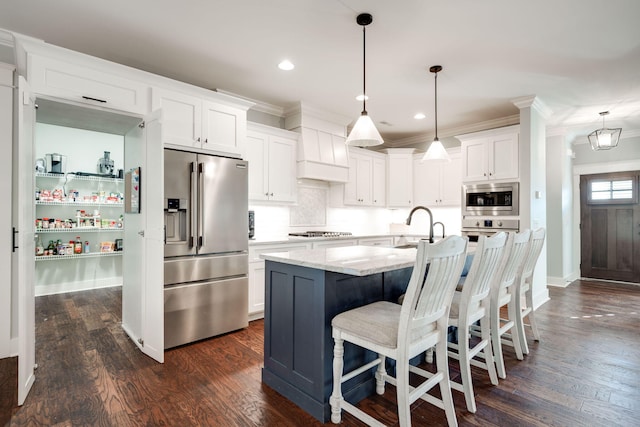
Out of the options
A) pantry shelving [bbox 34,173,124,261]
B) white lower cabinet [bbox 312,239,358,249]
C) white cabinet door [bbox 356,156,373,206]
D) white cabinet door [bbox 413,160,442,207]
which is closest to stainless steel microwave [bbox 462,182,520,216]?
white cabinet door [bbox 413,160,442,207]

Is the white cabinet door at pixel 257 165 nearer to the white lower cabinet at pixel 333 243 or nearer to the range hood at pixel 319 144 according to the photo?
the range hood at pixel 319 144

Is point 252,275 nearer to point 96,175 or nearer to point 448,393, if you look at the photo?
point 448,393

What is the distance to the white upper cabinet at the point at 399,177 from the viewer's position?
19.3 feet

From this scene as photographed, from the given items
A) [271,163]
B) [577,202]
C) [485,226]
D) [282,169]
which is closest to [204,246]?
[271,163]

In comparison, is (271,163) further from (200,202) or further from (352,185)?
(352,185)

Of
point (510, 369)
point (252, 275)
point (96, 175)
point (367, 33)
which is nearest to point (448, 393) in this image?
point (510, 369)

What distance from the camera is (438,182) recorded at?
564 cm

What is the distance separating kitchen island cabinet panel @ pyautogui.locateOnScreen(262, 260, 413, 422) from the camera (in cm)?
195

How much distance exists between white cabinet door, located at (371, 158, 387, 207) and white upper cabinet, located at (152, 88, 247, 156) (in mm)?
2762

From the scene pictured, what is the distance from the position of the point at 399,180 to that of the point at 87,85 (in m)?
4.63

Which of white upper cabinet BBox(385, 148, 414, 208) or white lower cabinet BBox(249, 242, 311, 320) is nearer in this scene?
white lower cabinet BBox(249, 242, 311, 320)

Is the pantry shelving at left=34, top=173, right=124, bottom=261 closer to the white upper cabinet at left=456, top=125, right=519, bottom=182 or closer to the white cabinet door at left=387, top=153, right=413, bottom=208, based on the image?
the white cabinet door at left=387, top=153, right=413, bottom=208

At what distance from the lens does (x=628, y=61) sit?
3.23 m

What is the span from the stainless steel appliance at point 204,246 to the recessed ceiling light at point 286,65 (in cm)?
104
